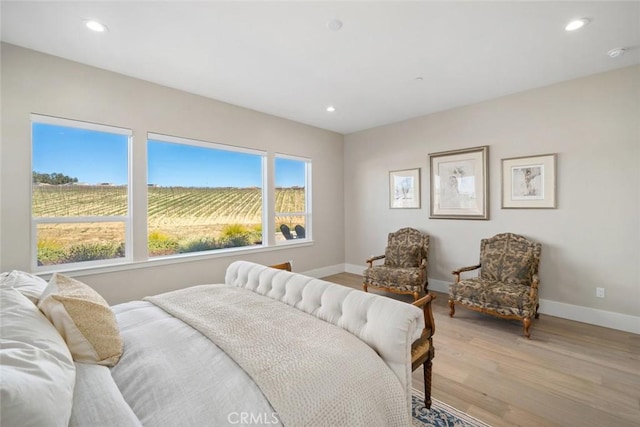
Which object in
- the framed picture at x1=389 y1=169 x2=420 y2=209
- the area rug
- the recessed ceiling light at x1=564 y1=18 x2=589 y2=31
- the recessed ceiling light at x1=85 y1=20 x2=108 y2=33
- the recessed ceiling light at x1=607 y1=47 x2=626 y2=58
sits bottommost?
the area rug

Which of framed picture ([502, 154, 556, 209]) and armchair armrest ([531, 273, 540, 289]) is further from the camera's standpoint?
framed picture ([502, 154, 556, 209])

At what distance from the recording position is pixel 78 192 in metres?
2.95

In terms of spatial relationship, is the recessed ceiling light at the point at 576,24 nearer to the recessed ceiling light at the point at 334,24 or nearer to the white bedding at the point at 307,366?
the recessed ceiling light at the point at 334,24

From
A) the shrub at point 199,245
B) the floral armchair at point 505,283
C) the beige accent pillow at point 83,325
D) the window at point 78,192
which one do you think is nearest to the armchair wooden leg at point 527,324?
the floral armchair at point 505,283

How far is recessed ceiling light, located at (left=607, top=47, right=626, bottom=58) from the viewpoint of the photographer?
2.64m

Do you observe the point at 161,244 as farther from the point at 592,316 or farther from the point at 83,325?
the point at 592,316

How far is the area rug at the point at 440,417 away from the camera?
1.75 meters

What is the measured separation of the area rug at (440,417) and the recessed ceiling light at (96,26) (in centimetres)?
383

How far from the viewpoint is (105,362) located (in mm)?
1256

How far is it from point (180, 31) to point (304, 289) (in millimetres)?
2420

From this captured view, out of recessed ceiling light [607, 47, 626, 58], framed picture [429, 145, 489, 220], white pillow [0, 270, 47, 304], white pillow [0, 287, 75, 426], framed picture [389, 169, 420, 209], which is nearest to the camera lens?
white pillow [0, 287, 75, 426]

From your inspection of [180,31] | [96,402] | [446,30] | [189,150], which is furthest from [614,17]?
[189,150]

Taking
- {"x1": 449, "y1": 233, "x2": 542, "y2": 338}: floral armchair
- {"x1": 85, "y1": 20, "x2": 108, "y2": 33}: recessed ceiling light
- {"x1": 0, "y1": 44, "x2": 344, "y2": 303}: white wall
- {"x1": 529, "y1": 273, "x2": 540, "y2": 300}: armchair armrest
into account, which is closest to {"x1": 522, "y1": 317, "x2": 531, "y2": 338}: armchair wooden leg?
{"x1": 449, "y1": 233, "x2": 542, "y2": 338}: floral armchair

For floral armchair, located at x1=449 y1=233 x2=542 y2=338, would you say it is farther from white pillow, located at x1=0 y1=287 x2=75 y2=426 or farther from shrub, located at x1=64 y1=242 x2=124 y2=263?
shrub, located at x1=64 y1=242 x2=124 y2=263
